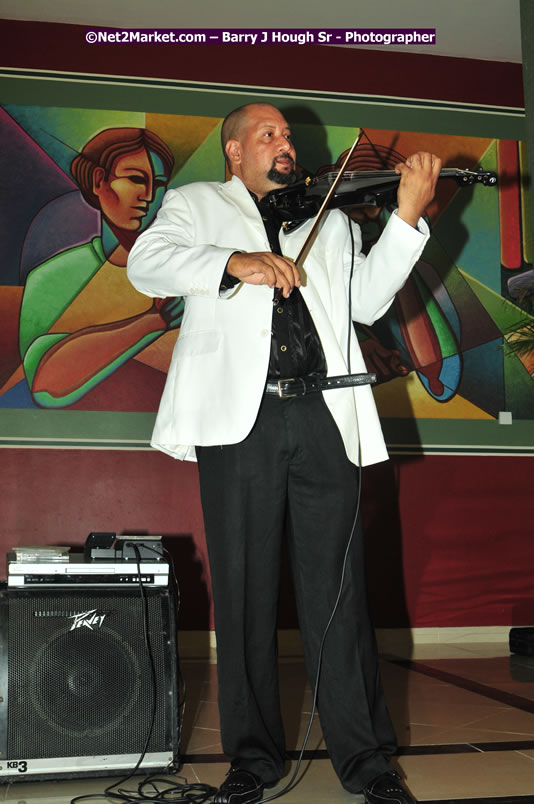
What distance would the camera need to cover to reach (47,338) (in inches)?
157

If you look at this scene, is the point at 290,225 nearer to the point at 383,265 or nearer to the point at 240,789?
the point at 383,265

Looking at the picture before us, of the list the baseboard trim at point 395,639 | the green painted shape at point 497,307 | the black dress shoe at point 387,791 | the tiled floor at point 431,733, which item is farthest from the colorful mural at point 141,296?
the black dress shoe at point 387,791

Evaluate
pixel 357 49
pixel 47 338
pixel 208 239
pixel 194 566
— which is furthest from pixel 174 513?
pixel 357 49

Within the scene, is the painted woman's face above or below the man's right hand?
above

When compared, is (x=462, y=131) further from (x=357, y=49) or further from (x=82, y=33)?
(x=82, y=33)

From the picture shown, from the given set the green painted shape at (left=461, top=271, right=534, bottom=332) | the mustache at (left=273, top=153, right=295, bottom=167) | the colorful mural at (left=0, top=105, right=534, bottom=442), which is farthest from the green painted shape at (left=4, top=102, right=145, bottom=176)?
the mustache at (left=273, top=153, right=295, bottom=167)

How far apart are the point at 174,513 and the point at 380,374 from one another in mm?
1262

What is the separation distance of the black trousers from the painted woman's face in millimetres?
2535

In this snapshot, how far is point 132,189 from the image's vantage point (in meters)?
4.16

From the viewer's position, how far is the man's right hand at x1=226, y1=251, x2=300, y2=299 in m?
1.63

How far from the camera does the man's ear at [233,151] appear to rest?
2.11m

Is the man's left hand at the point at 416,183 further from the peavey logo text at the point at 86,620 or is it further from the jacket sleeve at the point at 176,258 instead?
the peavey logo text at the point at 86,620

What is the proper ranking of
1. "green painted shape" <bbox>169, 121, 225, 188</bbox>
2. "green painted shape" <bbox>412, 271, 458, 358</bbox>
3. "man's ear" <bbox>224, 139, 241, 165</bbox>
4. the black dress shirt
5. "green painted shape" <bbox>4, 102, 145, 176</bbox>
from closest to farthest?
1. the black dress shirt
2. "man's ear" <bbox>224, 139, 241, 165</bbox>
3. "green painted shape" <bbox>4, 102, 145, 176</bbox>
4. "green painted shape" <bbox>169, 121, 225, 188</bbox>
5. "green painted shape" <bbox>412, 271, 458, 358</bbox>

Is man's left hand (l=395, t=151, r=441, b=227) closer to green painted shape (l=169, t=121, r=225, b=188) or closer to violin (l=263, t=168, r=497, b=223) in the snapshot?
violin (l=263, t=168, r=497, b=223)
